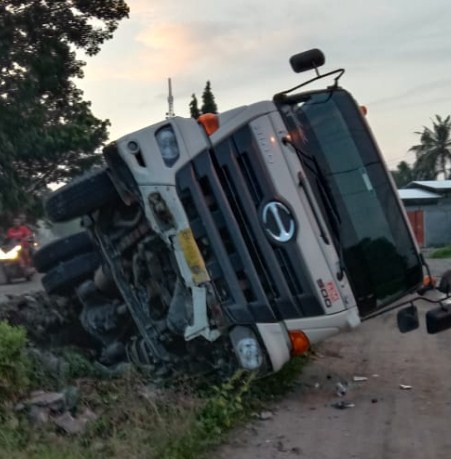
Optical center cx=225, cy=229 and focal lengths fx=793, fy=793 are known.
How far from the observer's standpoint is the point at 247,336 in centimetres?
607

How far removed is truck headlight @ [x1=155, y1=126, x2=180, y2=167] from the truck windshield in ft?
3.03

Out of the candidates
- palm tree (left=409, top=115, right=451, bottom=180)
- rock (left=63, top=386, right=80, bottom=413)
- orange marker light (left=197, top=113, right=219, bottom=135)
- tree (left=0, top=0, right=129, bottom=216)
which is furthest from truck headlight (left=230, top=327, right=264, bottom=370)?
palm tree (left=409, top=115, right=451, bottom=180)

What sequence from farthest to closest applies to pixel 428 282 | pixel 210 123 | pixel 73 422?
pixel 428 282
pixel 210 123
pixel 73 422

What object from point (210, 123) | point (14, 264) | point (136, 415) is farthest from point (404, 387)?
point (14, 264)

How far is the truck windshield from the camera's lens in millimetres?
6113

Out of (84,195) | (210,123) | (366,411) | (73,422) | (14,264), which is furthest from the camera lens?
(14,264)

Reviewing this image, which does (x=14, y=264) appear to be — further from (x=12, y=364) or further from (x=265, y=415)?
(x=265, y=415)

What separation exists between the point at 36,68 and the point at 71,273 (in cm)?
1504

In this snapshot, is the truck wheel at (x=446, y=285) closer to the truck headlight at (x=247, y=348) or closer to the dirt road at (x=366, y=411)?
the dirt road at (x=366, y=411)

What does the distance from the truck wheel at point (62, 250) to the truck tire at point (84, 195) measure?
83 cm

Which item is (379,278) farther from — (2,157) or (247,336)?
(2,157)

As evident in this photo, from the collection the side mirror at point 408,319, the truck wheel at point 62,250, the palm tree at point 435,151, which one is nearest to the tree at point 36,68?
the truck wheel at point 62,250

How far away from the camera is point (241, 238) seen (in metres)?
5.99

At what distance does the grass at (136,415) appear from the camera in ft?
16.6
